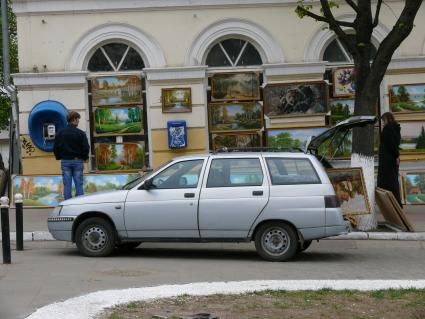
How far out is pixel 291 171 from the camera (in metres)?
10.8

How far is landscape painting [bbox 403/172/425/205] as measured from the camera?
16.7 m

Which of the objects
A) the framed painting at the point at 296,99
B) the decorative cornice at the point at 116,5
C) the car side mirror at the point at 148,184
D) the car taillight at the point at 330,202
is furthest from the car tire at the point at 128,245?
the decorative cornice at the point at 116,5

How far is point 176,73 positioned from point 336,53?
3927mm

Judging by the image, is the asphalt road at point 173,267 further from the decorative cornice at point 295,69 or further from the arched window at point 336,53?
the arched window at point 336,53

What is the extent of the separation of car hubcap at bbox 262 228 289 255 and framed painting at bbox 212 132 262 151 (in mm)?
7475

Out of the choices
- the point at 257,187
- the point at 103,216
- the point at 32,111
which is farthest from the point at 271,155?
the point at 32,111

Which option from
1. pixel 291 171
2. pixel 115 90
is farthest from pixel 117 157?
pixel 291 171

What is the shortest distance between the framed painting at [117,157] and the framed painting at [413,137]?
6237 mm

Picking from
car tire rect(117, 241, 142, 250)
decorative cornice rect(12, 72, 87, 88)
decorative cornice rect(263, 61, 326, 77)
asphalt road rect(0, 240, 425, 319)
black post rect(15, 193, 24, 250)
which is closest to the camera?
asphalt road rect(0, 240, 425, 319)

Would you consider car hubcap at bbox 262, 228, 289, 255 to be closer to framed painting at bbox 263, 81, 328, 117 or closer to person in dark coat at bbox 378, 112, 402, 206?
person in dark coat at bbox 378, 112, 402, 206

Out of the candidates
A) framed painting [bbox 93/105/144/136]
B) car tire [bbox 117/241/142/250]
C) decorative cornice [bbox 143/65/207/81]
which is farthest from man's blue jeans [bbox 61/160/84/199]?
decorative cornice [bbox 143/65/207/81]

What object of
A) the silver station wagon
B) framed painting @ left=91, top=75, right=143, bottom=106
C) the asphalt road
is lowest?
→ the asphalt road

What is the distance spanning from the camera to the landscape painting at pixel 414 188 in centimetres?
1670

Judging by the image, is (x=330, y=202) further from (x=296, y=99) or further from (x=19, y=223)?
(x=296, y=99)
